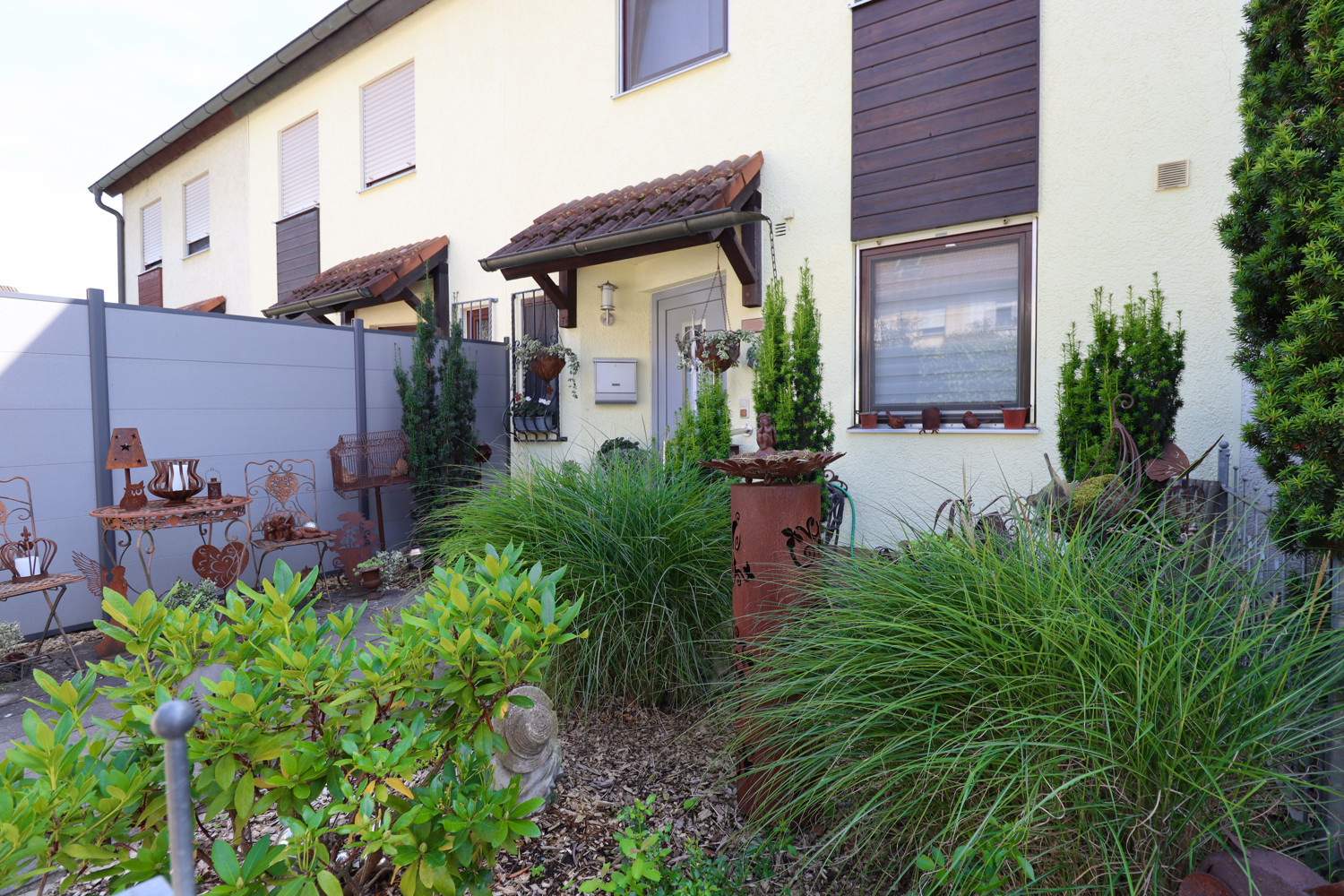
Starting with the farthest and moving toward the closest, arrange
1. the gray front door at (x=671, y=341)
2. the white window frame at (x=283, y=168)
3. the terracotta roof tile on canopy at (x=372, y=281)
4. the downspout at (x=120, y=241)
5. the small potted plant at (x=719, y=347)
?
the downspout at (x=120, y=241), the white window frame at (x=283, y=168), the terracotta roof tile on canopy at (x=372, y=281), the gray front door at (x=671, y=341), the small potted plant at (x=719, y=347)

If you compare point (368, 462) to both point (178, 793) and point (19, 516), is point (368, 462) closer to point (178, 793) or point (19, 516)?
point (19, 516)

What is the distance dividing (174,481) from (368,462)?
6.28 feet

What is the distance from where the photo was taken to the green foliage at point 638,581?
271 centimetres

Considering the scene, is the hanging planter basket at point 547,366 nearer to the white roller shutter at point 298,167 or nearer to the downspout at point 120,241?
the white roller shutter at point 298,167

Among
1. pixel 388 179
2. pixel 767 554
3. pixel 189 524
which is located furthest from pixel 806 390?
pixel 388 179

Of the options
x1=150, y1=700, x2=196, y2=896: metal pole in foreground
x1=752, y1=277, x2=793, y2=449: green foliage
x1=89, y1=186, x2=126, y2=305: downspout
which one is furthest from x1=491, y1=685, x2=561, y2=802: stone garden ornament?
x1=89, y1=186, x2=126, y2=305: downspout

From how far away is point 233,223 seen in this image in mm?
10484

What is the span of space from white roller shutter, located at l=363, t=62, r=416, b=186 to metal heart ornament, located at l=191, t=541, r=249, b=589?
5595 mm

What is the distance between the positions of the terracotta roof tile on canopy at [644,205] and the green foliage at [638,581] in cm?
259

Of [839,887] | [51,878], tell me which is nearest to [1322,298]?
[839,887]

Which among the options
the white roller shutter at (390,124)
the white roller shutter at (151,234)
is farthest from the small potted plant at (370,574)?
the white roller shutter at (151,234)

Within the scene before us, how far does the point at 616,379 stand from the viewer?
6.30 metres

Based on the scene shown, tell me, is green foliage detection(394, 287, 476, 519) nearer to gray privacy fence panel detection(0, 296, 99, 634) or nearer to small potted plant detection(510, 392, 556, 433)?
small potted plant detection(510, 392, 556, 433)

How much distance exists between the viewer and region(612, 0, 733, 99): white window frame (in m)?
5.55
